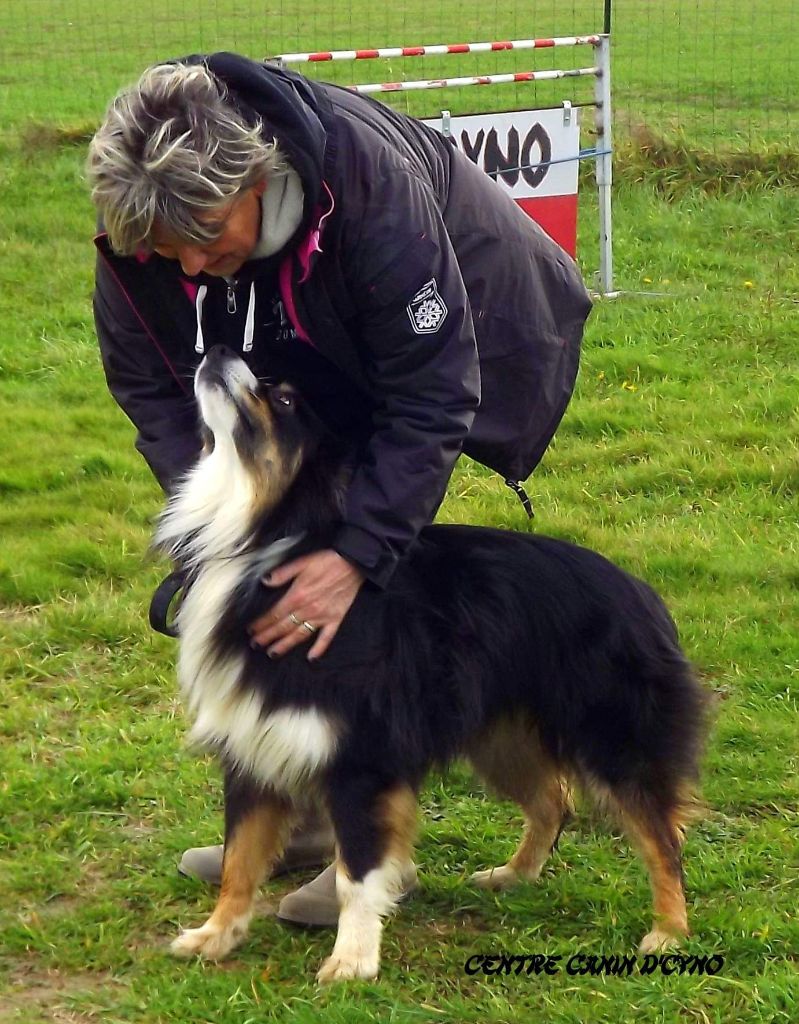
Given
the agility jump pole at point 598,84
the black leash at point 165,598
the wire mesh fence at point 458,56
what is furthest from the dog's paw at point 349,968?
the wire mesh fence at point 458,56

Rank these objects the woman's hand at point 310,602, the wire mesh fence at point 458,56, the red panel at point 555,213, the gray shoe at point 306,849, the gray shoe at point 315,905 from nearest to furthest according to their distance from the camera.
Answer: the woman's hand at point 310,602 < the gray shoe at point 315,905 < the gray shoe at point 306,849 < the red panel at point 555,213 < the wire mesh fence at point 458,56

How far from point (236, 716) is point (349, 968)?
2.11 ft

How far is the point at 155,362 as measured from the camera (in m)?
3.33

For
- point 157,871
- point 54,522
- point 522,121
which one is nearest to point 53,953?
point 157,871

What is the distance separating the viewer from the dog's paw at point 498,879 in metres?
3.48

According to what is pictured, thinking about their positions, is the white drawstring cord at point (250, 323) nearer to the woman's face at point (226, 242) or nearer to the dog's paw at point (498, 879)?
the woman's face at point (226, 242)

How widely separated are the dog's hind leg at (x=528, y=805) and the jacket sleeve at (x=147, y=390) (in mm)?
1094

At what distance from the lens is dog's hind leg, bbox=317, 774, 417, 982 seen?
117 inches

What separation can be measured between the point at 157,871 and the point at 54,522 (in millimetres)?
2493

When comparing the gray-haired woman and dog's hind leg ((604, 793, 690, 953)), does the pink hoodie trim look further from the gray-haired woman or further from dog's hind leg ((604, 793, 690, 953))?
dog's hind leg ((604, 793, 690, 953))

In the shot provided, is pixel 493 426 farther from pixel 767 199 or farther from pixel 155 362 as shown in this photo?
pixel 767 199

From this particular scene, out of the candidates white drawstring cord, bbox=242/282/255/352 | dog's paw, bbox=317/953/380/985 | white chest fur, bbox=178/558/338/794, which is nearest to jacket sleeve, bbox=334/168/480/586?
white drawstring cord, bbox=242/282/255/352

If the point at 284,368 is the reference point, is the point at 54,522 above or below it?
below

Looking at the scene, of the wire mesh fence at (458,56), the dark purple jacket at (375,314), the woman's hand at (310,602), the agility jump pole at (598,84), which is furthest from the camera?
the wire mesh fence at (458,56)
